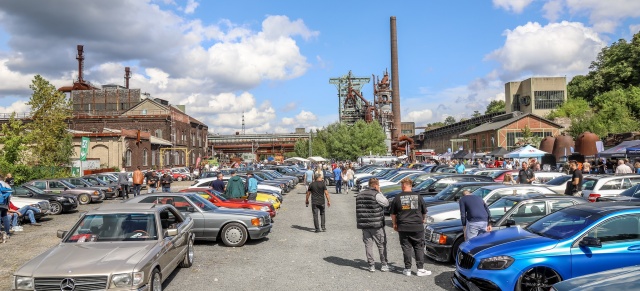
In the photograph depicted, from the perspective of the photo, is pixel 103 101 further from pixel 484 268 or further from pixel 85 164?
pixel 484 268

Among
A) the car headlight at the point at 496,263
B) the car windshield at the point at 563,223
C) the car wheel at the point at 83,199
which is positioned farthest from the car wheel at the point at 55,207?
the car windshield at the point at 563,223

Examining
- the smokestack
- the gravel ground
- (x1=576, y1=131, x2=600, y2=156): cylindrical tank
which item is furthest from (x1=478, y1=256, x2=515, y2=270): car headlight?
the smokestack

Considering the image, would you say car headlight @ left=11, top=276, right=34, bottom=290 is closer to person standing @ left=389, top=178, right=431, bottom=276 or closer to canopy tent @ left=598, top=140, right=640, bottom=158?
person standing @ left=389, top=178, right=431, bottom=276

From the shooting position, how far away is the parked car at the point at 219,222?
1095cm

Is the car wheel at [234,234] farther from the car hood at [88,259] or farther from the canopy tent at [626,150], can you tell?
the canopy tent at [626,150]

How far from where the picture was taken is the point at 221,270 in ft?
28.8

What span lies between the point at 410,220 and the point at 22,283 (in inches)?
223

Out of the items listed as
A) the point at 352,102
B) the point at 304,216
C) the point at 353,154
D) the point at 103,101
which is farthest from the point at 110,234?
the point at 352,102

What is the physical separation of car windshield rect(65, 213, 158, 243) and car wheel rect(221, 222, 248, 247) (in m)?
3.87

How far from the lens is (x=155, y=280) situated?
6.43 metres

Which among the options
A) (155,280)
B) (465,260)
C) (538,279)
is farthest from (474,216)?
(155,280)

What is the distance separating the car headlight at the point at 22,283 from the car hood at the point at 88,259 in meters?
0.06

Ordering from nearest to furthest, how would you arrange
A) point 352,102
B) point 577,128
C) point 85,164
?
point 85,164, point 577,128, point 352,102

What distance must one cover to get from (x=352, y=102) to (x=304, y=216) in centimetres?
11425
